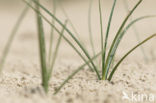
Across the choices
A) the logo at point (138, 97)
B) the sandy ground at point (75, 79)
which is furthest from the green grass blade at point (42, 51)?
the logo at point (138, 97)

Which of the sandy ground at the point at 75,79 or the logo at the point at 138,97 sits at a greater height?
the sandy ground at the point at 75,79

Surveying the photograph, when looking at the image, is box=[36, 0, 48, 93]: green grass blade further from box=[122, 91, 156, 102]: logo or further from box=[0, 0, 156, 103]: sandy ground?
box=[122, 91, 156, 102]: logo

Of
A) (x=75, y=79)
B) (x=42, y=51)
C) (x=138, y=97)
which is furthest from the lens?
(x=75, y=79)

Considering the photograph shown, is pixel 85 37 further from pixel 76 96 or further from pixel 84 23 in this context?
pixel 76 96

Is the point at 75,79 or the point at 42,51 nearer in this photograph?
the point at 42,51

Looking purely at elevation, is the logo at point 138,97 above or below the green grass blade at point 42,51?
below

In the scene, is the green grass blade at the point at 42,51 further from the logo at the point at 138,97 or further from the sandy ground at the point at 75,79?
the logo at the point at 138,97

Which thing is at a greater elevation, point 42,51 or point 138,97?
point 42,51

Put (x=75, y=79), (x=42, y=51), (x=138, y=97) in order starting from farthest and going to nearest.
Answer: (x=75, y=79), (x=138, y=97), (x=42, y=51)
